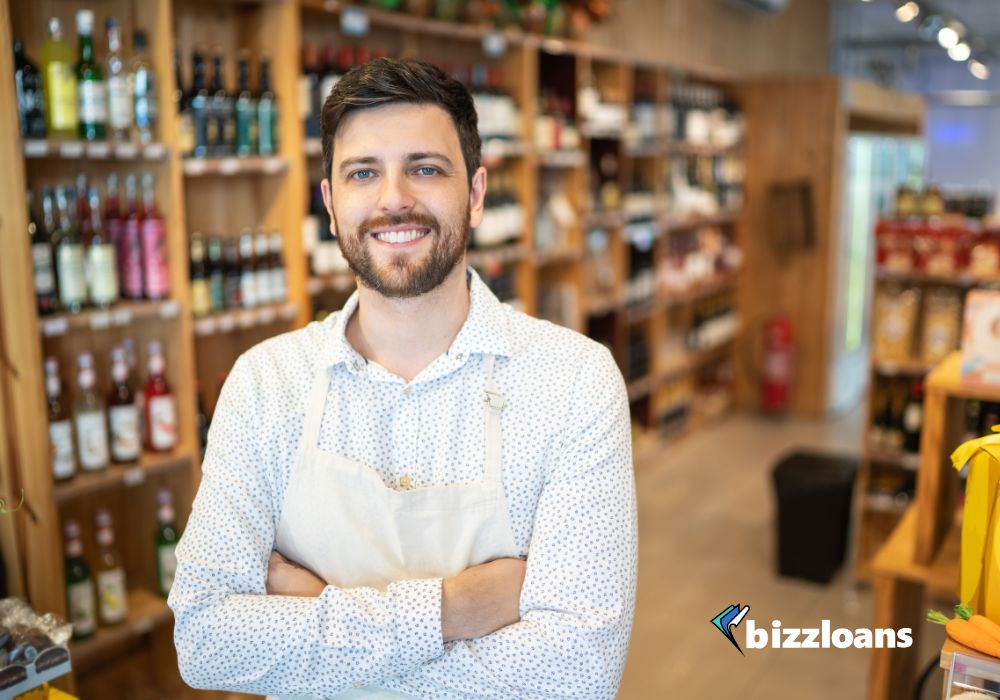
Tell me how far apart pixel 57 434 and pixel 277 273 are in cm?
96

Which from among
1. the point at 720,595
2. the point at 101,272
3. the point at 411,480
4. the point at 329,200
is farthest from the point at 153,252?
the point at 720,595

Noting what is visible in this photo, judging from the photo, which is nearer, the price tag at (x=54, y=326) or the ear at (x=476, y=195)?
the ear at (x=476, y=195)

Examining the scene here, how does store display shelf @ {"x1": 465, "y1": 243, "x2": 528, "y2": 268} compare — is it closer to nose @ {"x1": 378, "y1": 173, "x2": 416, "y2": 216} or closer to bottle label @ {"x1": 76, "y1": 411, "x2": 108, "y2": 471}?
bottle label @ {"x1": 76, "y1": 411, "x2": 108, "y2": 471}

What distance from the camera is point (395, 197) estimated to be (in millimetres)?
1670

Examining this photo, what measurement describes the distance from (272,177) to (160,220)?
23.6 inches

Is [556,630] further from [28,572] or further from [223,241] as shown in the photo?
[223,241]

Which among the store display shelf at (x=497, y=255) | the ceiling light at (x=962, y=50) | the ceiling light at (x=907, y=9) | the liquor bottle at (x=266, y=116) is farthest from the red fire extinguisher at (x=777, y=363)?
the liquor bottle at (x=266, y=116)

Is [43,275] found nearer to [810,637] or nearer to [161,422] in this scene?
[161,422]

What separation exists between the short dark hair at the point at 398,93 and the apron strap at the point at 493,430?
0.42m

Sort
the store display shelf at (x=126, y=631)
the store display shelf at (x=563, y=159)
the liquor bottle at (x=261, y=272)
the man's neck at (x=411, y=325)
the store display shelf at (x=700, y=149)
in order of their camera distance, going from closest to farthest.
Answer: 1. the man's neck at (x=411, y=325)
2. the store display shelf at (x=126, y=631)
3. the liquor bottle at (x=261, y=272)
4. the store display shelf at (x=563, y=159)
5. the store display shelf at (x=700, y=149)

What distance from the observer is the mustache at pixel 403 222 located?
5.50 feet

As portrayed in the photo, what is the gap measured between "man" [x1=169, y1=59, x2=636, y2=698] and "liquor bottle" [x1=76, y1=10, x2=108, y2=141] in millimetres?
1413

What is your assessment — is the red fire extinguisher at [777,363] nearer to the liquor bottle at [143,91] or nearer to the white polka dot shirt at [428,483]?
the liquor bottle at [143,91]

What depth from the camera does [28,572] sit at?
9.20 feet
